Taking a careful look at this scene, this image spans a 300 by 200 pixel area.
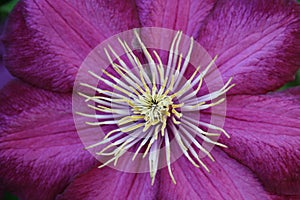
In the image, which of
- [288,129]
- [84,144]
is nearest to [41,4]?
[84,144]

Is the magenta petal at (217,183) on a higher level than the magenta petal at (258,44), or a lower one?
lower

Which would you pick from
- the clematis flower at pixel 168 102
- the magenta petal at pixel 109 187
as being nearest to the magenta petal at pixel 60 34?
the clematis flower at pixel 168 102

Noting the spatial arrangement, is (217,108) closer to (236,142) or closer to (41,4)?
(236,142)

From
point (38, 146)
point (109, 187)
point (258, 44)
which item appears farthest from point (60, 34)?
point (258, 44)

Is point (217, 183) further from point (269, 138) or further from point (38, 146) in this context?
point (38, 146)

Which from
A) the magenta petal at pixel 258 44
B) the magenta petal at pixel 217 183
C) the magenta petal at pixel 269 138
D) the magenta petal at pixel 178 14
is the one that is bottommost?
the magenta petal at pixel 217 183

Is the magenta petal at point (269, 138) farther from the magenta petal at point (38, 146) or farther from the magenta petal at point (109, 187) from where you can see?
the magenta petal at point (38, 146)

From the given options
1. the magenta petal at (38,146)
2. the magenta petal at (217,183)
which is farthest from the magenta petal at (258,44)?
the magenta petal at (38,146)

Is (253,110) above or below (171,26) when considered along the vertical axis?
below
